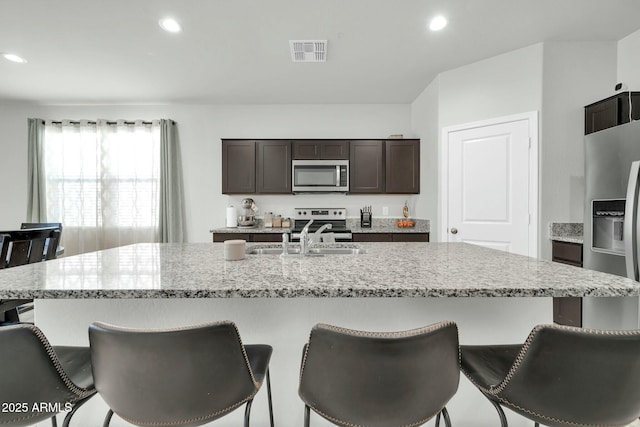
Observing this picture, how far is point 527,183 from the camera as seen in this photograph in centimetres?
278

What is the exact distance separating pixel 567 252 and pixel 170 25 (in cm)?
377

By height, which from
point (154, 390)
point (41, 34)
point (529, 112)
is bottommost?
point (154, 390)

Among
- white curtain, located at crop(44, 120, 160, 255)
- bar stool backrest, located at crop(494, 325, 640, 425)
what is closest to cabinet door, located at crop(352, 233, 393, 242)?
white curtain, located at crop(44, 120, 160, 255)

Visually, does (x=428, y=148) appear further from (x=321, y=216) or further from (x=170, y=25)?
(x=170, y=25)

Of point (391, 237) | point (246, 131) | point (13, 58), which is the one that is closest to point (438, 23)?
point (391, 237)

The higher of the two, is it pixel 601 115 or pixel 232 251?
pixel 601 115

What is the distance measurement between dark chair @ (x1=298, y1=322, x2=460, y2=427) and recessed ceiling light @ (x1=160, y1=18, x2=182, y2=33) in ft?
8.82

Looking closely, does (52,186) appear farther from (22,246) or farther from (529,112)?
(529,112)

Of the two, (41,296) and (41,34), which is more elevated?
(41,34)

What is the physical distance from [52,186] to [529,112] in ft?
19.4

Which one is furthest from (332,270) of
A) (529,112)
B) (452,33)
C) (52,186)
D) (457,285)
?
(52,186)

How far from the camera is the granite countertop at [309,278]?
3.00 feet

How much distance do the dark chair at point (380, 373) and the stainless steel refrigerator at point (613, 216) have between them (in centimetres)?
189

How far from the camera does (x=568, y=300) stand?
2.46 meters
